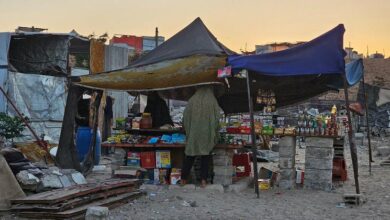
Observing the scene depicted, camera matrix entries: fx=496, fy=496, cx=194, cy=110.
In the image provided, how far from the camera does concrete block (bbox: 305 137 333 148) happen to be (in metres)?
8.66

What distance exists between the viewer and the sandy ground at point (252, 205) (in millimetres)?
6648

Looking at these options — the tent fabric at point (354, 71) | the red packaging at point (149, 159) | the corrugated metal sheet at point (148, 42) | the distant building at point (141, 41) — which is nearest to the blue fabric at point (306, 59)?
the tent fabric at point (354, 71)

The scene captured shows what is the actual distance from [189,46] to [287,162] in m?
2.74

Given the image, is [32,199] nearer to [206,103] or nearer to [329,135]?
[206,103]

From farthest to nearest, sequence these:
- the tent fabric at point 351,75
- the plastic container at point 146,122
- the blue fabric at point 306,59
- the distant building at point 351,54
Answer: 1. the distant building at point 351,54
2. the plastic container at point 146,122
3. the tent fabric at point 351,75
4. the blue fabric at point 306,59

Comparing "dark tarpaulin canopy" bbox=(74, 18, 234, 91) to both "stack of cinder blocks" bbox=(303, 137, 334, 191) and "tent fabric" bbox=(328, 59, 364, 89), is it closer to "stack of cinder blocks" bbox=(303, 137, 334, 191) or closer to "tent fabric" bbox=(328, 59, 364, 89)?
"stack of cinder blocks" bbox=(303, 137, 334, 191)

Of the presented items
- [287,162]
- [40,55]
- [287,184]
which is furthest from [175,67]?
[40,55]

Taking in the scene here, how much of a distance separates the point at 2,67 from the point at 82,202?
323 inches

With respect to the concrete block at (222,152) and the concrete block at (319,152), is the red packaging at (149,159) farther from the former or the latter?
the concrete block at (319,152)

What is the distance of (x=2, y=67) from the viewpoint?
43.9 feet

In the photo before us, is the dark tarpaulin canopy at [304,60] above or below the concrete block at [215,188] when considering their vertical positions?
above

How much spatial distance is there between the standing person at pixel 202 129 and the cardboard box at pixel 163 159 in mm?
465

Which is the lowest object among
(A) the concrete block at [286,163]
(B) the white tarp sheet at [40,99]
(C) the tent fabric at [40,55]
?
(A) the concrete block at [286,163]

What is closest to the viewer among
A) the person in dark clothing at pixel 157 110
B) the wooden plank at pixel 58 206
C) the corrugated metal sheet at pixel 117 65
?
the wooden plank at pixel 58 206
